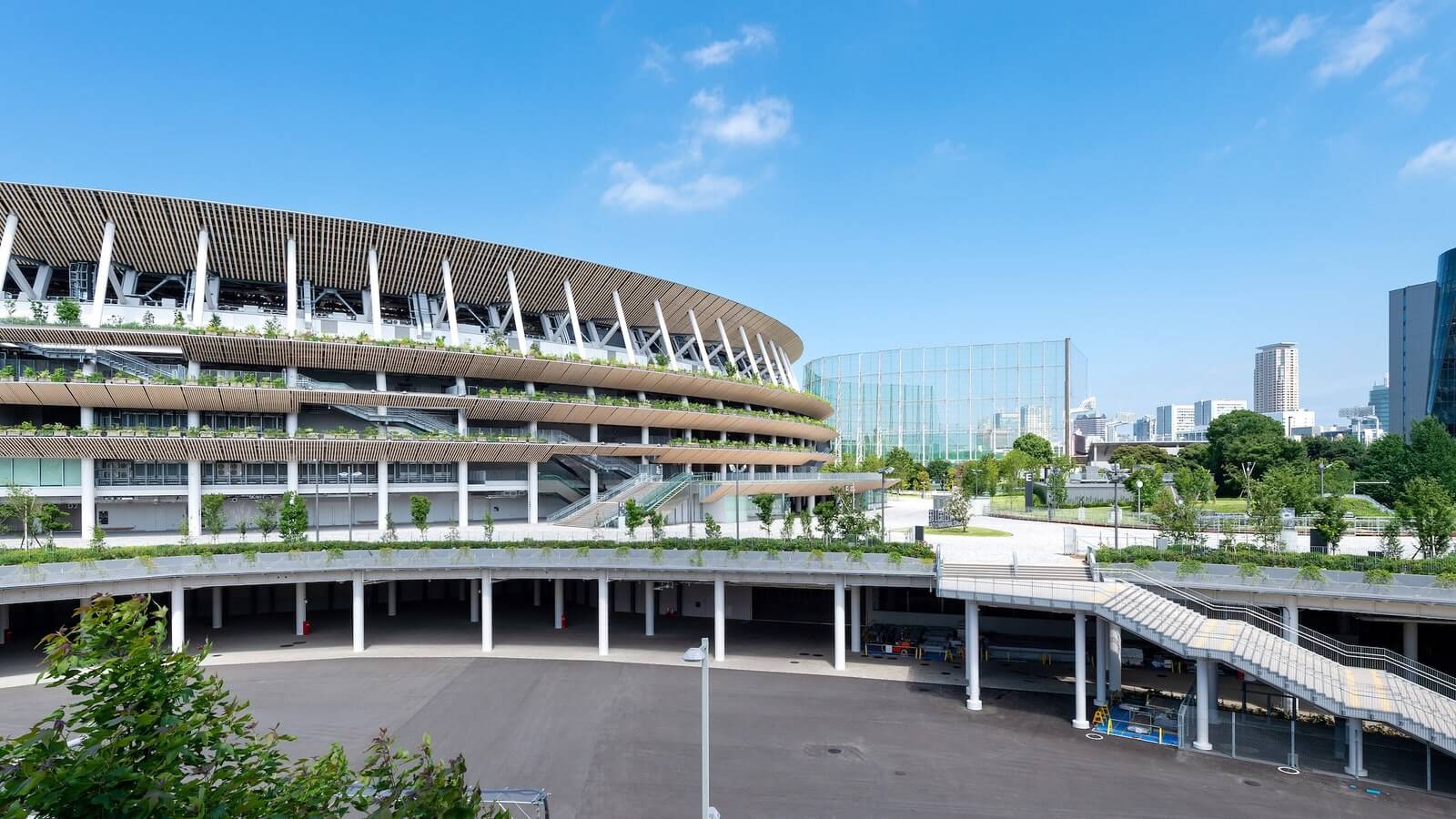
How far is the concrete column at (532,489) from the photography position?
160 ft

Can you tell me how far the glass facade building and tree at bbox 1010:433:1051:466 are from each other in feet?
16.8

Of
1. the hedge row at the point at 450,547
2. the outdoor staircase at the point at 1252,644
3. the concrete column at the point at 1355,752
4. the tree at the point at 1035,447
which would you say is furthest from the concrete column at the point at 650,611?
the tree at the point at 1035,447

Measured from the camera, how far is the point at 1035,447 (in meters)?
96.2

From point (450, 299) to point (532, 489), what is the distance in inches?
531

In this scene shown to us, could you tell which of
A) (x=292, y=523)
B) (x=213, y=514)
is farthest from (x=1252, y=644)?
(x=213, y=514)

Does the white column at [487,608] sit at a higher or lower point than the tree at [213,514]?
lower

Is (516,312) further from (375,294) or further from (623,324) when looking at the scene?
(375,294)

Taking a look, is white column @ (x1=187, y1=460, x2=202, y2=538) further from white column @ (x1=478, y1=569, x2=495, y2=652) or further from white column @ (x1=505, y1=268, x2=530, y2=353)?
white column @ (x1=478, y1=569, x2=495, y2=652)

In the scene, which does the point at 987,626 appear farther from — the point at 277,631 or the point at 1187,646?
the point at 277,631

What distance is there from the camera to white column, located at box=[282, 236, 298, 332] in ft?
141

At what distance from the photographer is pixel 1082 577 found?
3002cm

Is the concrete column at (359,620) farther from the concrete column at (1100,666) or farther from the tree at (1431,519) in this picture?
the tree at (1431,519)

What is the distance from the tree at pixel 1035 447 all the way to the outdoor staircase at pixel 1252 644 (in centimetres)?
6616

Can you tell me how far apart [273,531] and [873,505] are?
155ft
